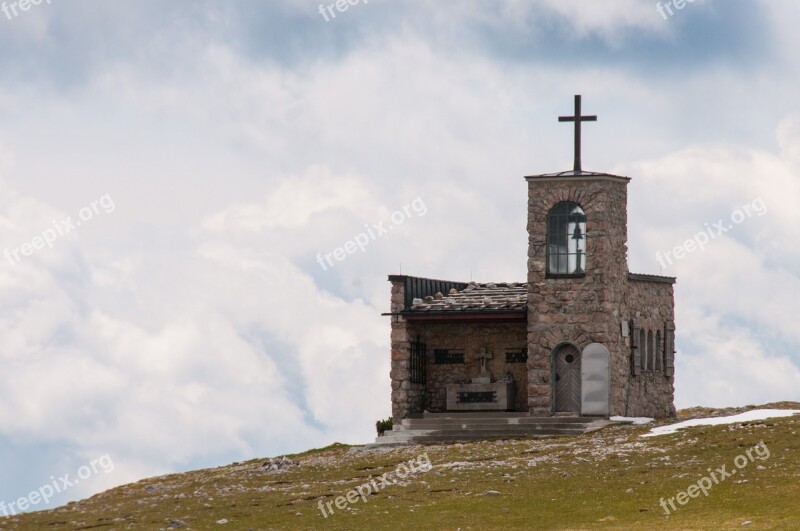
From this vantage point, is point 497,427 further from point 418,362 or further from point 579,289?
point 579,289

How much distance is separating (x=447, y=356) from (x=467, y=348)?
29.5 inches

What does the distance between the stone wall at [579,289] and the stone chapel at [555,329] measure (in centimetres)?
3

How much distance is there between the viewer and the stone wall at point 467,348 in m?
47.4

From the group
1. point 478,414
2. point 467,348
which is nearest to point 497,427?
point 478,414

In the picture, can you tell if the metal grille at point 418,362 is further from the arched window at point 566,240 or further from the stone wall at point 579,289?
the arched window at point 566,240

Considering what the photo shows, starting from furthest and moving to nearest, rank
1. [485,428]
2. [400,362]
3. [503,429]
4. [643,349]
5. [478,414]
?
[643,349] < [400,362] < [478,414] < [485,428] < [503,429]

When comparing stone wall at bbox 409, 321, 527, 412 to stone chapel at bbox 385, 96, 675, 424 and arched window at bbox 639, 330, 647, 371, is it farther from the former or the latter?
arched window at bbox 639, 330, 647, 371

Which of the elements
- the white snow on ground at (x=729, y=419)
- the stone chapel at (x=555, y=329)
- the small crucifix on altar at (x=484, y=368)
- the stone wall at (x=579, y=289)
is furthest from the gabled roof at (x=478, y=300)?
the white snow on ground at (x=729, y=419)

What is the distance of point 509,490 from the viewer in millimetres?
32438

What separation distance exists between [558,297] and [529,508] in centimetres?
1589

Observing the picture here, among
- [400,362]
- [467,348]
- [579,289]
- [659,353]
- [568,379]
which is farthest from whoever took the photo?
[659,353]

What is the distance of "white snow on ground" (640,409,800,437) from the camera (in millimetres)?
39562

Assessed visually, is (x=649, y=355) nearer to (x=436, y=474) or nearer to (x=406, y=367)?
(x=406, y=367)

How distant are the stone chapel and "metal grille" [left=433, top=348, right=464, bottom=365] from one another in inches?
1.3
